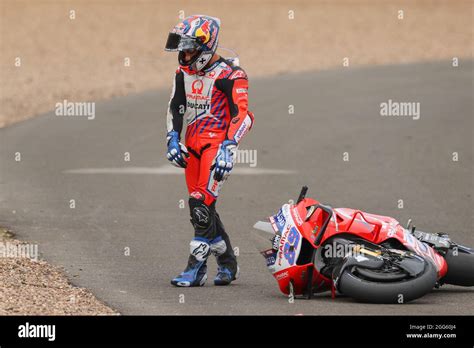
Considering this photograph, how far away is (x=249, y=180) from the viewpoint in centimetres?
1762

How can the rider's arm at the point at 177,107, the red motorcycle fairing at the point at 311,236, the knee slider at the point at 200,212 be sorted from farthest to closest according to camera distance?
the rider's arm at the point at 177,107, the knee slider at the point at 200,212, the red motorcycle fairing at the point at 311,236

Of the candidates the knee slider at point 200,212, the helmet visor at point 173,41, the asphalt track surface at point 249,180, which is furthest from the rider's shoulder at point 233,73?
the asphalt track surface at point 249,180

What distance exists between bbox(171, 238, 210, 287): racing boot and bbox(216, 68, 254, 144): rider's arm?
99 centimetres

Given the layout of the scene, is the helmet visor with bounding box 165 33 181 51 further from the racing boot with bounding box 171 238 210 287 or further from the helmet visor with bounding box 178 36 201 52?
the racing boot with bounding box 171 238 210 287

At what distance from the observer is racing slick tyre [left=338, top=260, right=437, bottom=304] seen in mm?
9438

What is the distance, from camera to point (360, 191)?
55.4ft

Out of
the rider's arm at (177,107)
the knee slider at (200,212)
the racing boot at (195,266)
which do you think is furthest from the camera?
the rider's arm at (177,107)

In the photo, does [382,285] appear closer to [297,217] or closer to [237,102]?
[297,217]

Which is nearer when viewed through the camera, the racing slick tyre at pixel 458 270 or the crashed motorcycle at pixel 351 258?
the crashed motorcycle at pixel 351 258

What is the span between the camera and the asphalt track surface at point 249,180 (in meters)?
10.5

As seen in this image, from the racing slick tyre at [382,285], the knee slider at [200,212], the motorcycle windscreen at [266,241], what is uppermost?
the knee slider at [200,212]

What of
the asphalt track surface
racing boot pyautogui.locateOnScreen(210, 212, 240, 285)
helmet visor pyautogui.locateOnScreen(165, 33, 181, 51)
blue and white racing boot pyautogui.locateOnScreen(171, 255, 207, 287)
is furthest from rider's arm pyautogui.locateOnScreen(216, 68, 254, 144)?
the asphalt track surface

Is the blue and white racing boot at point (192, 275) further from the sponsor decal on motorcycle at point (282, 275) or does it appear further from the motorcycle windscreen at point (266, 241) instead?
the sponsor decal on motorcycle at point (282, 275)

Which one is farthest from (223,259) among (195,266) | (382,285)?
(382,285)
